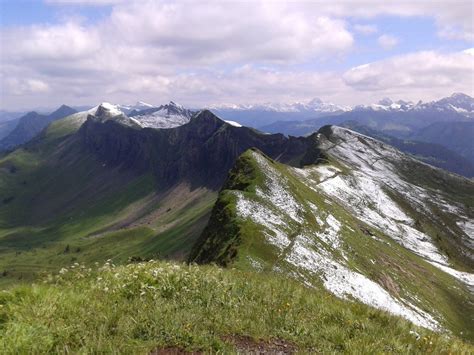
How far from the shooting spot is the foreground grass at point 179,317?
8922mm

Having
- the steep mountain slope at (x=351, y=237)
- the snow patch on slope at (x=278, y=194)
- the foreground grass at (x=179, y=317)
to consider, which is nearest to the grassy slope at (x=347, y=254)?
the steep mountain slope at (x=351, y=237)

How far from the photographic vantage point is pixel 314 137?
169500 millimetres

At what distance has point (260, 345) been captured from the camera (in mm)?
9906

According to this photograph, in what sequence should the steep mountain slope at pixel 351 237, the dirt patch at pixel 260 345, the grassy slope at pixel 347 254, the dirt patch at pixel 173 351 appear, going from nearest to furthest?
the dirt patch at pixel 173 351, the dirt patch at pixel 260 345, the grassy slope at pixel 347 254, the steep mountain slope at pixel 351 237

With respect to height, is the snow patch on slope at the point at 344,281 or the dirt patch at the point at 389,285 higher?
the snow patch on slope at the point at 344,281

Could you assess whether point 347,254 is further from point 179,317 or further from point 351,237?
point 179,317

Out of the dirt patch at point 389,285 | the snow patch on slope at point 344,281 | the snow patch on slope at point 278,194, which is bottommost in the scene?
the dirt patch at point 389,285

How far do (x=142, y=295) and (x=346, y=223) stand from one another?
67619 mm

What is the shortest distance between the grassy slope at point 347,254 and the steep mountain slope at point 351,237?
0.18 metres

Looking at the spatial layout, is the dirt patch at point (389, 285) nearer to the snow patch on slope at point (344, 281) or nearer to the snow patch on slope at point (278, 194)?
the snow patch on slope at point (344, 281)

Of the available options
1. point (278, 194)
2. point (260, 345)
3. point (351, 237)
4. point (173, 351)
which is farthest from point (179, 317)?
point (351, 237)

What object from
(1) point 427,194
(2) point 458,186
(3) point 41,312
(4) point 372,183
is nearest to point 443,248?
(4) point 372,183

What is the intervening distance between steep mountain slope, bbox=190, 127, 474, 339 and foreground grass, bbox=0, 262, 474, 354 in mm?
23009

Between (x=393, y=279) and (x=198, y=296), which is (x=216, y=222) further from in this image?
(x=198, y=296)
